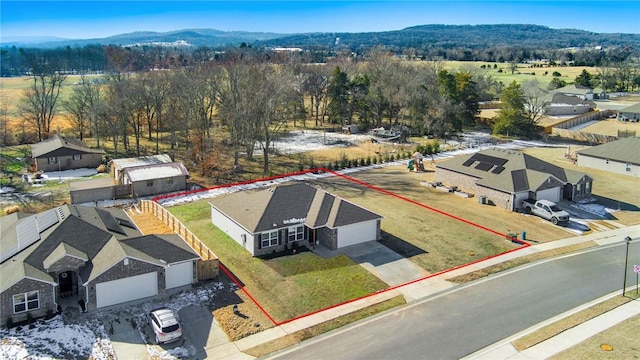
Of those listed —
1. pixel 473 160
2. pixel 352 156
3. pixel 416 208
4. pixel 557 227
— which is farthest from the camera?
pixel 352 156

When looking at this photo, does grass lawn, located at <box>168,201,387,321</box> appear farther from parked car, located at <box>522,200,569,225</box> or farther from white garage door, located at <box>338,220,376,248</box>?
parked car, located at <box>522,200,569,225</box>

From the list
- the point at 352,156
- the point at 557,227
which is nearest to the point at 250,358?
the point at 557,227

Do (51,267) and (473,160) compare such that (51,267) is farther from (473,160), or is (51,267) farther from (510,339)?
(473,160)

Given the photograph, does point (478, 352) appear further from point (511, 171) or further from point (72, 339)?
point (511, 171)

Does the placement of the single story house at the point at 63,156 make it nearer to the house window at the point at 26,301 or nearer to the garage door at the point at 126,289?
the house window at the point at 26,301

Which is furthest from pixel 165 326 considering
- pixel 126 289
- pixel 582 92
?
pixel 582 92

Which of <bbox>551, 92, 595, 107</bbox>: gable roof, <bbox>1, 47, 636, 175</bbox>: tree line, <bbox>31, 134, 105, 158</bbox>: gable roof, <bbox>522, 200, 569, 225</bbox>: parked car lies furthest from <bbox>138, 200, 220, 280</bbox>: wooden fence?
<bbox>551, 92, 595, 107</bbox>: gable roof

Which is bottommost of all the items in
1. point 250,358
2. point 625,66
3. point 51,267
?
point 250,358
